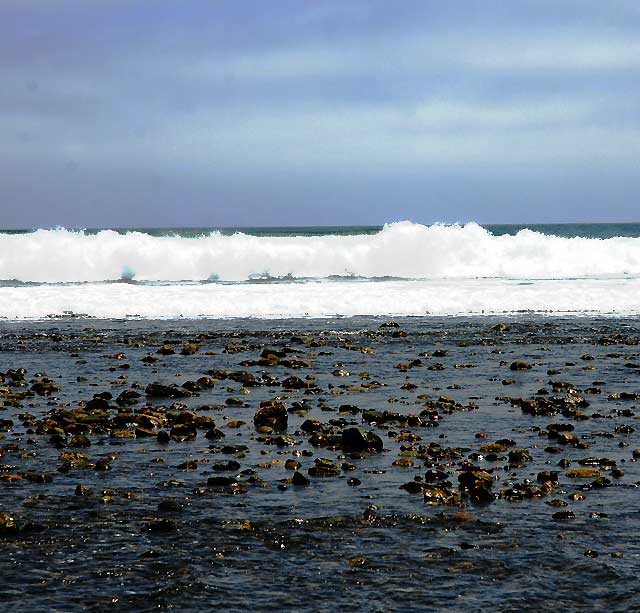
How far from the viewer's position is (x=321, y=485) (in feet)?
34.0

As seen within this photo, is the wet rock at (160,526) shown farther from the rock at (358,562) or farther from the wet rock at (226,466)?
the wet rock at (226,466)

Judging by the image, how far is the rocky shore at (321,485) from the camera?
7461 mm

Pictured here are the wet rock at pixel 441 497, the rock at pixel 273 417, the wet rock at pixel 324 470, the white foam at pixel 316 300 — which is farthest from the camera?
the white foam at pixel 316 300

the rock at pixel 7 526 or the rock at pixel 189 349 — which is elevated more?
the rock at pixel 189 349

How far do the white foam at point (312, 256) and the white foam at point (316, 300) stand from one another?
54.4 feet

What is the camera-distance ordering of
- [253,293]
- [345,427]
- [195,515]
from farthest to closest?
[253,293] < [345,427] < [195,515]

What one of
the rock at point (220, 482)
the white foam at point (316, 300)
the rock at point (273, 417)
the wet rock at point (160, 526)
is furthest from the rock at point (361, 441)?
the white foam at point (316, 300)

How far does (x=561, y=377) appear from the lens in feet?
60.8

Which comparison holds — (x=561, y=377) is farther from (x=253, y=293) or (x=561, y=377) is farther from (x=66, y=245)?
(x=66, y=245)

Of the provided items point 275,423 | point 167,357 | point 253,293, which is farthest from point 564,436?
point 253,293

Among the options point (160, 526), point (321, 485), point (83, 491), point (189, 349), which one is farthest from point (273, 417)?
point (189, 349)

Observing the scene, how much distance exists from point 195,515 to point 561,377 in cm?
1098

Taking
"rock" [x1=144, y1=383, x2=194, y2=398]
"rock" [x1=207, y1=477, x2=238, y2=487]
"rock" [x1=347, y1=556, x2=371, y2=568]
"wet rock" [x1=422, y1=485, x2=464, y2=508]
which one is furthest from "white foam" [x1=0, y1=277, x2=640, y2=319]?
"rock" [x1=347, y1=556, x2=371, y2=568]

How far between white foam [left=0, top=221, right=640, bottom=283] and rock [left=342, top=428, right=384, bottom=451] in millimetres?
45130
